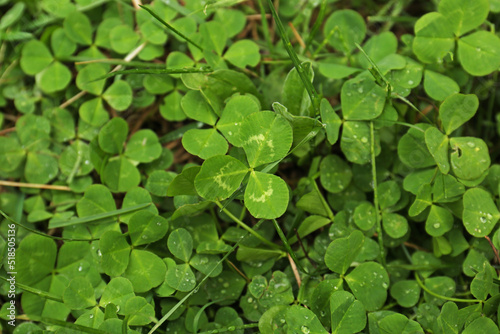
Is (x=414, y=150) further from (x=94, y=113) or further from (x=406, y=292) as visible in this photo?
(x=94, y=113)

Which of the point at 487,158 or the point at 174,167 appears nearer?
the point at 487,158

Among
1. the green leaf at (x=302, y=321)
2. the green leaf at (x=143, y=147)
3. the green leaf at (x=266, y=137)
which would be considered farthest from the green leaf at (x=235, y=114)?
the green leaf at (x=302, y=321)

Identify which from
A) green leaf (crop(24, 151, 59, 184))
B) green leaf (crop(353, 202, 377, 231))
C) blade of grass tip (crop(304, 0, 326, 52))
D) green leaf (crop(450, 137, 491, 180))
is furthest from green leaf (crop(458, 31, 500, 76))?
green leaf (crop(24, 151, 59, 184))

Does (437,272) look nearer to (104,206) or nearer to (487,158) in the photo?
(487,158)

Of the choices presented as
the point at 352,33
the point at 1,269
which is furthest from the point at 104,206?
the point at 352,33

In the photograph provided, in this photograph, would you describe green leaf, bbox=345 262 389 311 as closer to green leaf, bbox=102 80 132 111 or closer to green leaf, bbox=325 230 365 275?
green leaf, bbox=325 230 365 275

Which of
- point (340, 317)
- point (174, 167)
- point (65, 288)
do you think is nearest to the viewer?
point (340, 317)

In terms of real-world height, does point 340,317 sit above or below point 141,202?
below

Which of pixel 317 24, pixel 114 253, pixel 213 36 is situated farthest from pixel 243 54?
pixel 114 253
